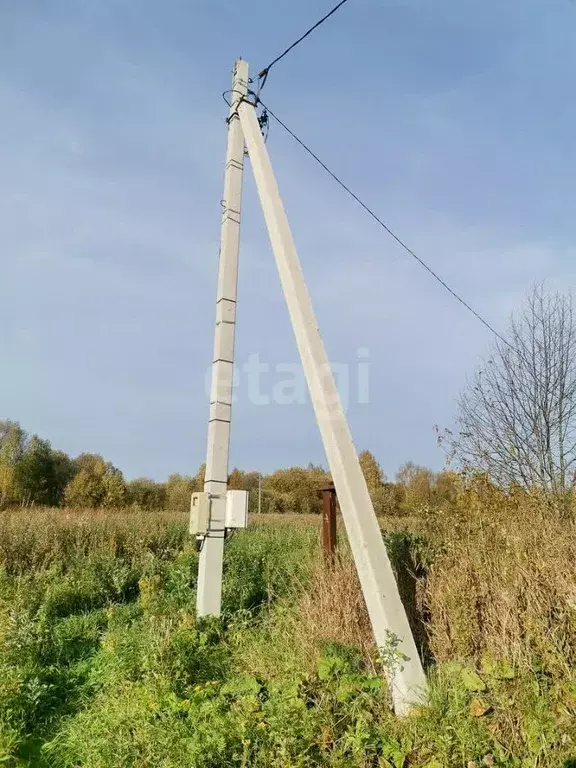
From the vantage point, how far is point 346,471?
3.44 meters

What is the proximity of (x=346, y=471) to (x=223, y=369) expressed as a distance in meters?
1.85

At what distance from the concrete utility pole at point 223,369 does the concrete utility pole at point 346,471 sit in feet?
2.14

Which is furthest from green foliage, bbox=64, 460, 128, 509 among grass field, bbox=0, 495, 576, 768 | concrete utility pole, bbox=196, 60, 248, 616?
grass field, bbox=0, 495, 576, 768

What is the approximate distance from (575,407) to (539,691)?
6532 mm

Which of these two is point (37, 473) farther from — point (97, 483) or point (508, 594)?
point (508, 594)

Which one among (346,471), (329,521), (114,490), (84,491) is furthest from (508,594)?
(84,491)

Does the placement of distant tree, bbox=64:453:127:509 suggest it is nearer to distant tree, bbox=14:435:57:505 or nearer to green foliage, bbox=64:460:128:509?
green foliage, bbox=64:460:128:509

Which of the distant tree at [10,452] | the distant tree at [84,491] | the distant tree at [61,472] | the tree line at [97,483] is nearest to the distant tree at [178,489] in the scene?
the tree line at [97,483]

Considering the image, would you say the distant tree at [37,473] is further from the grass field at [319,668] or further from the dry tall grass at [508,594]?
the dry tall grass at [508,594]

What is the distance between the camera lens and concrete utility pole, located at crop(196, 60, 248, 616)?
4.48 meters

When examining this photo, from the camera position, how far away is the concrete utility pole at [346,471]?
9.61 feet

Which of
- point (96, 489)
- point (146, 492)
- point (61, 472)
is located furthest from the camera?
point (146, 492)

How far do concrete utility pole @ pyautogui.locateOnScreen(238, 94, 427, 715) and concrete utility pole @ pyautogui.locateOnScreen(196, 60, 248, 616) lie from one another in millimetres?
654

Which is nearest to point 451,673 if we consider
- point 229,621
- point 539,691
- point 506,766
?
point 539,691
